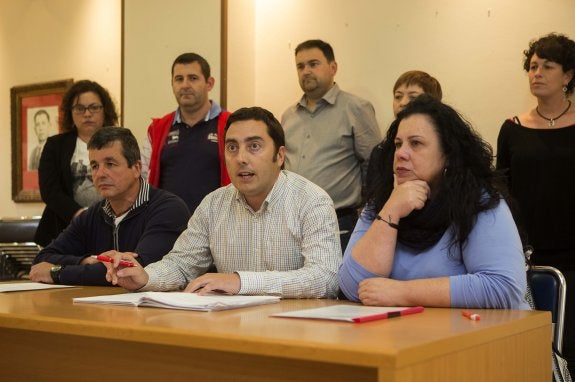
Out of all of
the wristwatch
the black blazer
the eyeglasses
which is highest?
the eyeglasses

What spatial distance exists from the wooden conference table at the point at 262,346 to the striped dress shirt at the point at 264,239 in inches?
13.2

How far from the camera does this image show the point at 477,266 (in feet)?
7.00

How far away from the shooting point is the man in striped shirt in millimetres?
2555

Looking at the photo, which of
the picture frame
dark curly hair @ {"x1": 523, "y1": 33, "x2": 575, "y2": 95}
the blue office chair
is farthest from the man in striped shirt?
the picture frame

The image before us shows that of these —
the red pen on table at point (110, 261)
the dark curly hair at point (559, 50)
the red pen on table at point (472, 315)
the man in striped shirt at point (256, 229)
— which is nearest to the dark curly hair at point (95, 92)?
the man in striped shirt at point (256, 229)

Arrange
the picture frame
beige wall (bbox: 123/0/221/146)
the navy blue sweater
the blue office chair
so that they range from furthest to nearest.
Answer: the picture frame, beige wall (bbox: 123/0/221/146), the navy blue sweater, the blue office chair

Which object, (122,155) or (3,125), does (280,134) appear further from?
(3,125)

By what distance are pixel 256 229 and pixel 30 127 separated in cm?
422

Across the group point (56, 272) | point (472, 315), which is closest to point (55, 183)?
A: point (56, 272)

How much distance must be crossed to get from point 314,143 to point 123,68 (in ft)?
6.07

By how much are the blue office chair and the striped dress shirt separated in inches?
23.8

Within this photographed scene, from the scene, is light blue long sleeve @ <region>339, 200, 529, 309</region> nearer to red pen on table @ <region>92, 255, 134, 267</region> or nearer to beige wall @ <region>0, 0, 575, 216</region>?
red pen on table @ <region>92, 255, 134, 267</region>

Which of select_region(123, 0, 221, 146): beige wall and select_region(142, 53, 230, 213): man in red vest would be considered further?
select_region(123, 0, 221, 146): beige wall

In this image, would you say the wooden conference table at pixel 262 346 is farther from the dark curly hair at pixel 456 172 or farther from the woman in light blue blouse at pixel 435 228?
the dark curly hair at pixel 456 172
